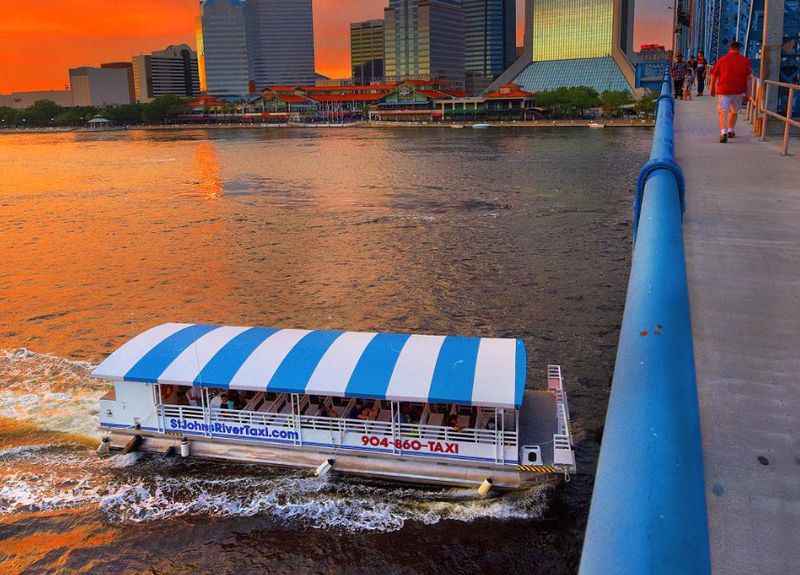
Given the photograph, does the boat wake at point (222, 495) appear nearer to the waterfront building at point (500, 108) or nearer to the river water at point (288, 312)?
the river water at point (288, 312)

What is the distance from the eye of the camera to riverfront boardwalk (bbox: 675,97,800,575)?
1.75m

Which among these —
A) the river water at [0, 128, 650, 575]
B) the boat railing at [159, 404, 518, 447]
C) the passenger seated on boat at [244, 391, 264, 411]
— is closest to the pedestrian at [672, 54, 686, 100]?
the river water at [0, 128, 650, 575]

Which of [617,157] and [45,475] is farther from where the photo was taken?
[617,157]

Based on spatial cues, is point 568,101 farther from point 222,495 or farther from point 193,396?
point 222,495

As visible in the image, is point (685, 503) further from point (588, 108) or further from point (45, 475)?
point (588, 108)

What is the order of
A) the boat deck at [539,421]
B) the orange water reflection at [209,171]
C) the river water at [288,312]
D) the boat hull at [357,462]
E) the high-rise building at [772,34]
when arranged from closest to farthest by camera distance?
the river water at [288,312] < the boat hull at [357,462] < the boat deck at [539,421] < the high-rise building at [772,34] < the orange water reflection at [209,171]

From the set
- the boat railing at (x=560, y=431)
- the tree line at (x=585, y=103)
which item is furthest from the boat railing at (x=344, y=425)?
the tree line at (x=585, y=103)

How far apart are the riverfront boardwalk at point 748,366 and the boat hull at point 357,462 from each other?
9420 millimetres

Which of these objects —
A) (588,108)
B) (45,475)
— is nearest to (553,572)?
(45,475)

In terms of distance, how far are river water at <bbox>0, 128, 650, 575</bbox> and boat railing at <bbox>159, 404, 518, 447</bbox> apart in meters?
1.14

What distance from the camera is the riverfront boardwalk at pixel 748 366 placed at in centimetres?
175

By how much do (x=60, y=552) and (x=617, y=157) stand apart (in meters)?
73.1

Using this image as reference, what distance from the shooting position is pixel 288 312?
90.3ft

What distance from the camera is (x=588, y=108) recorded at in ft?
522
